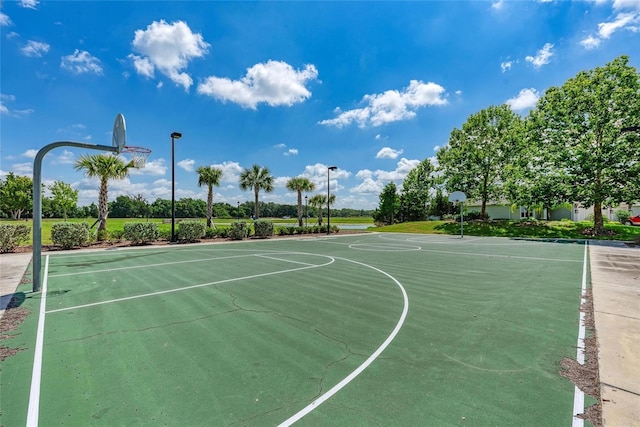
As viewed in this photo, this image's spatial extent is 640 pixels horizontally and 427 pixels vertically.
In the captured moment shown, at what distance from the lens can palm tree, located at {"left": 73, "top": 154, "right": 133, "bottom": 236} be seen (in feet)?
58.3

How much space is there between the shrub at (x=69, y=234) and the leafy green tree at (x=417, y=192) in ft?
136

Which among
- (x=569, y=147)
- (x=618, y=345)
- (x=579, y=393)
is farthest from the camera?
(x=569, y=147)

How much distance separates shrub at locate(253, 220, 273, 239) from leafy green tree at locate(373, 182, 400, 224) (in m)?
26.4

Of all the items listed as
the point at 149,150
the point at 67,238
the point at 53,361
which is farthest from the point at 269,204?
the point at 53,361

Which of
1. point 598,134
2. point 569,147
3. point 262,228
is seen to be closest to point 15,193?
point 262,228

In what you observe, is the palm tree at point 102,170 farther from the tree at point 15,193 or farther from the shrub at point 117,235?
the tree at point 15,193

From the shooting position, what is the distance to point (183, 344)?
13.0ft

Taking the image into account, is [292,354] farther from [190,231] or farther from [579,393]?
[190,231]

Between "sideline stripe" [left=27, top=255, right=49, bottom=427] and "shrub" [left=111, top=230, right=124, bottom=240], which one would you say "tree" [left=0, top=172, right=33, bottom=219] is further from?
"sideline stripe" [left=27, top=255, right=49, bottom=427]

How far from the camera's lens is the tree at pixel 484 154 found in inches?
1227

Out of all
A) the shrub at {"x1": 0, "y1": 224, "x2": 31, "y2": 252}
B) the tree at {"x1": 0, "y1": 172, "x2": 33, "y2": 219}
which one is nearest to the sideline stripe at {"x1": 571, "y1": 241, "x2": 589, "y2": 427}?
the shrub at {"x1": 0, "y1": 224, "x2": 31, "y2": 252}

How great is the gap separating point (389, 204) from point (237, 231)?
29997 millimetres

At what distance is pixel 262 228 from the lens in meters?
24.4

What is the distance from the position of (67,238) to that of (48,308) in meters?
12.5
